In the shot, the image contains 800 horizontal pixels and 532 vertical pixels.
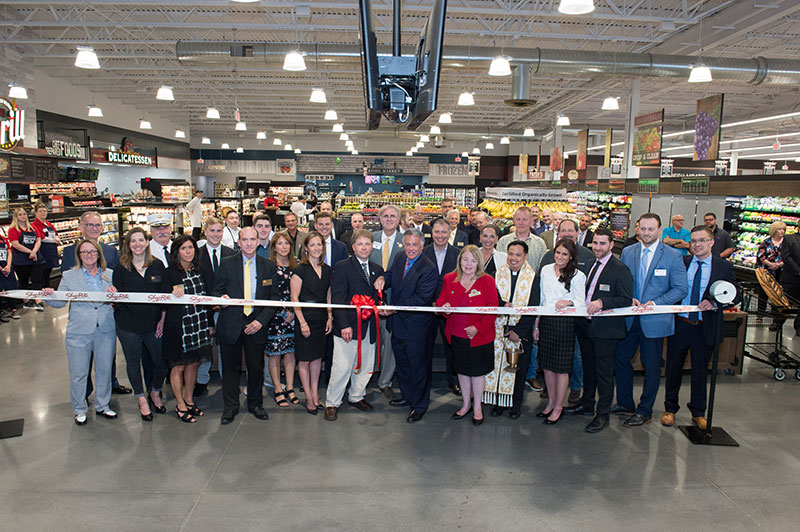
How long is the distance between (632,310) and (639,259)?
58cm

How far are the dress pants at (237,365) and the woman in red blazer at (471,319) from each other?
5.26ft

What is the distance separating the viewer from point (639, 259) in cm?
461

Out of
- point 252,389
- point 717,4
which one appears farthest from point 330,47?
point 252,389

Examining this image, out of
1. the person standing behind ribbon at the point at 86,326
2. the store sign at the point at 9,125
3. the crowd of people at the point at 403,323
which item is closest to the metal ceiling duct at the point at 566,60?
the store sign at the point at 9,125

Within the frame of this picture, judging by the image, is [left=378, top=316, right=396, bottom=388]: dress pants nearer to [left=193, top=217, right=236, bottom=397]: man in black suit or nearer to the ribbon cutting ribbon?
the ribbon cutting ribbon

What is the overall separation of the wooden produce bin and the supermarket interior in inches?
1.1

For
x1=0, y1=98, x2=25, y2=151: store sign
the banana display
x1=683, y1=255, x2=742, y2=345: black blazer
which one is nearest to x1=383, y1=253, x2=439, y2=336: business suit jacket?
x1=683, y1=255, x2=742, y2=345: black blazer

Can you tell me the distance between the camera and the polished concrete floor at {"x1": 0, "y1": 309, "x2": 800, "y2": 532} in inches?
126

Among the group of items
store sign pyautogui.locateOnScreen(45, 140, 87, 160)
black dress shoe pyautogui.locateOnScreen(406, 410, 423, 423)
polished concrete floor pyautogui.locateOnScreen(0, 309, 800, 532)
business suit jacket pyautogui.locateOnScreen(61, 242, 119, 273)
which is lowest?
polished concrete floor pyautogui.locateOnScreen(0, 309, 800, 532)

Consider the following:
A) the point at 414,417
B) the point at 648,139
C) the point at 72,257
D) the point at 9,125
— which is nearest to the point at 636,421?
the point at 414,417

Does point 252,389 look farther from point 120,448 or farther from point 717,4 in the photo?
point 717,4

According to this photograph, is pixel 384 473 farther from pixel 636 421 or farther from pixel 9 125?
pixel 9 125

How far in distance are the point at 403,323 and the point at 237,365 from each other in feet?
4.77

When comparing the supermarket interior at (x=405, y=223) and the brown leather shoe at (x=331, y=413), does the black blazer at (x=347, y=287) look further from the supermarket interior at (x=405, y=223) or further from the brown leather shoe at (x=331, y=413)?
the brown leather shoe at (x=331, y=413)
